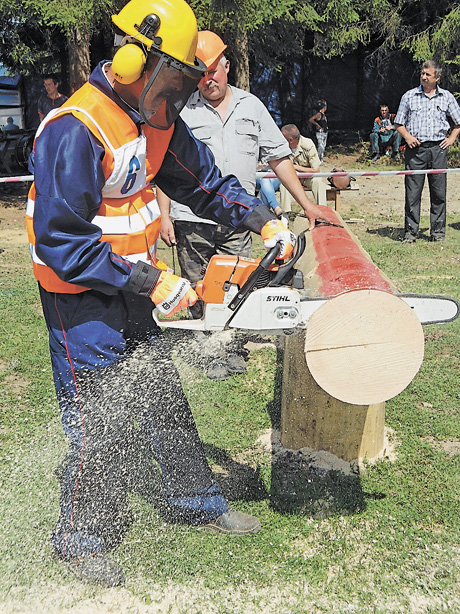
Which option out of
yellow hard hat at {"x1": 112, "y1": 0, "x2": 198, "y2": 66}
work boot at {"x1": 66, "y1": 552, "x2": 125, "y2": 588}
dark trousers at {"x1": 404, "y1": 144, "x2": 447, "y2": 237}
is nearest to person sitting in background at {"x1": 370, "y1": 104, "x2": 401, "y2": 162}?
dark trousers at {"x1": 404, "y1": 144, "x2": 447, "y2": 237}

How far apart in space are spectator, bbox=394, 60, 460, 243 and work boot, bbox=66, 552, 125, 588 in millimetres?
6602

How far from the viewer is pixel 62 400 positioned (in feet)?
9.61

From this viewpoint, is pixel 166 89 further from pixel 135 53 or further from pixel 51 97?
pixel 51 97

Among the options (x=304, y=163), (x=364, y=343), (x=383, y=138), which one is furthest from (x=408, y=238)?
(x=383, y=138)

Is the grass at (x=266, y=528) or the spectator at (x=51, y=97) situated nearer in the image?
the grass at (x=266, y=528)

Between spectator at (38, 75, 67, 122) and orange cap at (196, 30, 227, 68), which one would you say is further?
spectator at (38, 75, 67, 122)

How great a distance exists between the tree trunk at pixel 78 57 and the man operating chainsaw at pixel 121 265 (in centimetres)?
909

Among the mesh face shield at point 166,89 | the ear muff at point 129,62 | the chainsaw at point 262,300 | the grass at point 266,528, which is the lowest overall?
the grass at point 266,528

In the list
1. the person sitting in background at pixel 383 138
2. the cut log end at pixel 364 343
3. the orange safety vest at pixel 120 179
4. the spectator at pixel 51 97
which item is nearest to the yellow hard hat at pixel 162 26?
the orange safety vest at pixel 120 179

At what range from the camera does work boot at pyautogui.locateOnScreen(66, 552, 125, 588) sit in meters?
2.85

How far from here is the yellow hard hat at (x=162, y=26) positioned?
2424 mm

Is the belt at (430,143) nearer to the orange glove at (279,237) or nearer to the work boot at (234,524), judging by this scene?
the orange glove at (279,237)

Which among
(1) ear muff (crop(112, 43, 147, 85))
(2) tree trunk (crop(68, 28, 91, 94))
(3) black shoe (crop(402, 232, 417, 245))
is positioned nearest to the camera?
(1) ear muff (crop(112, 43, 147, 85))

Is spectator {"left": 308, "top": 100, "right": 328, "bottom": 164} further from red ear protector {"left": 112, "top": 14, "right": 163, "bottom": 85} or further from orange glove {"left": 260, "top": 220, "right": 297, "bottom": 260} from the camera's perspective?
red ear protector {"left": 112, "top": 14, "right": 163, "bottom": 85}
